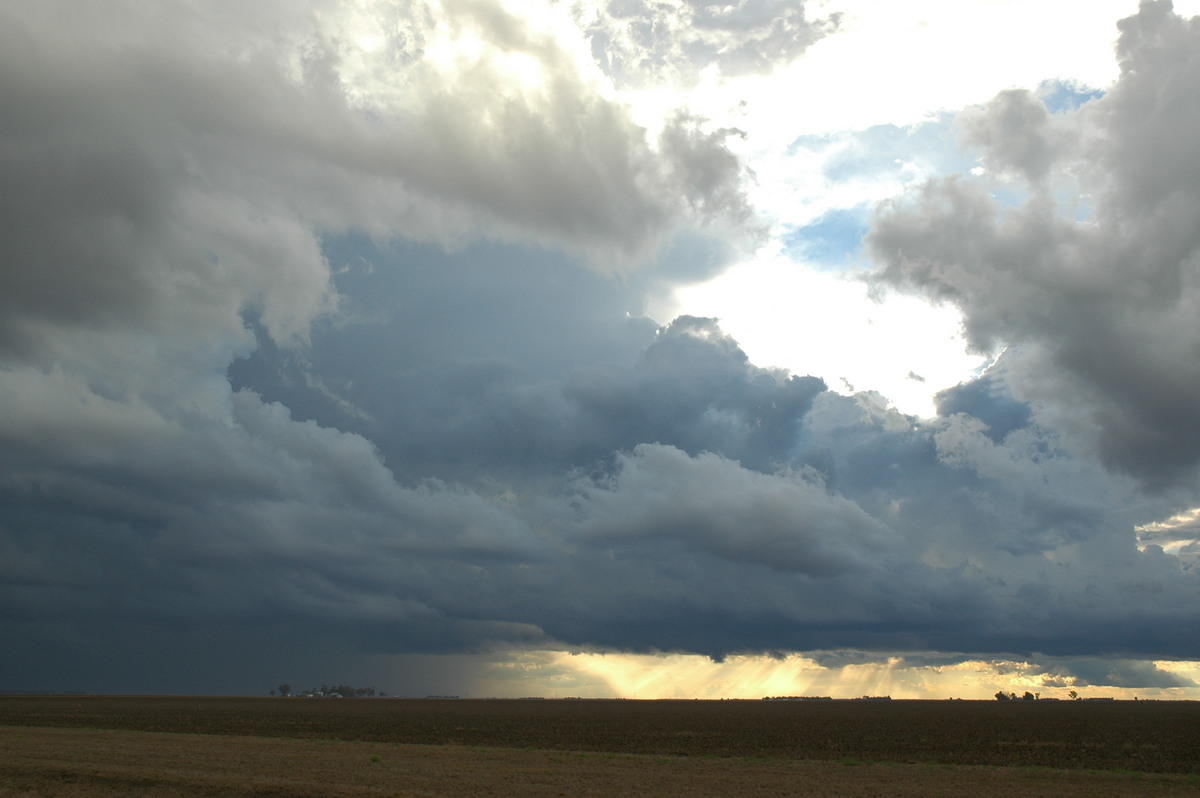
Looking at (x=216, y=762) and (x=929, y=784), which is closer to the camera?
(x=929, y=784)

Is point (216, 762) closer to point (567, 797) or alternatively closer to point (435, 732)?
point (567, 797)

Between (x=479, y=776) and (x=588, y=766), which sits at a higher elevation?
(x=588, y=766)

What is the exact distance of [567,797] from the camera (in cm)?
3297

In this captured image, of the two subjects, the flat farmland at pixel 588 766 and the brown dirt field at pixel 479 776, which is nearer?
the brown dirt field at pixel 479 776

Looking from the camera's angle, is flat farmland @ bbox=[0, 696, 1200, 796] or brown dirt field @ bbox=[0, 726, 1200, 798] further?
flat farmland @ bbox=[0, 696, 1200, 796]

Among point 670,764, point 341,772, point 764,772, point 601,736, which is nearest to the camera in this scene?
point 341,772

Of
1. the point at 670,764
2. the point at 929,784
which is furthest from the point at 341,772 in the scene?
the point at 929,784

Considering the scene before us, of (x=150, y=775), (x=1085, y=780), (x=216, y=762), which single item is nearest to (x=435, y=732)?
(x=216, y=762)

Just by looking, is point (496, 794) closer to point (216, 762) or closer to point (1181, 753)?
point (216, 762)

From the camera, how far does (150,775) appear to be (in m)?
36.5

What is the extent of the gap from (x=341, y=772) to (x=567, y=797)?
42.9ft

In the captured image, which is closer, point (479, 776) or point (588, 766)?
point (479, 776)

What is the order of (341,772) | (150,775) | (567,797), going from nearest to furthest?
(567,797)
(150,775)
(341,772)

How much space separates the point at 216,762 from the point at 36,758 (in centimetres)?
1090
